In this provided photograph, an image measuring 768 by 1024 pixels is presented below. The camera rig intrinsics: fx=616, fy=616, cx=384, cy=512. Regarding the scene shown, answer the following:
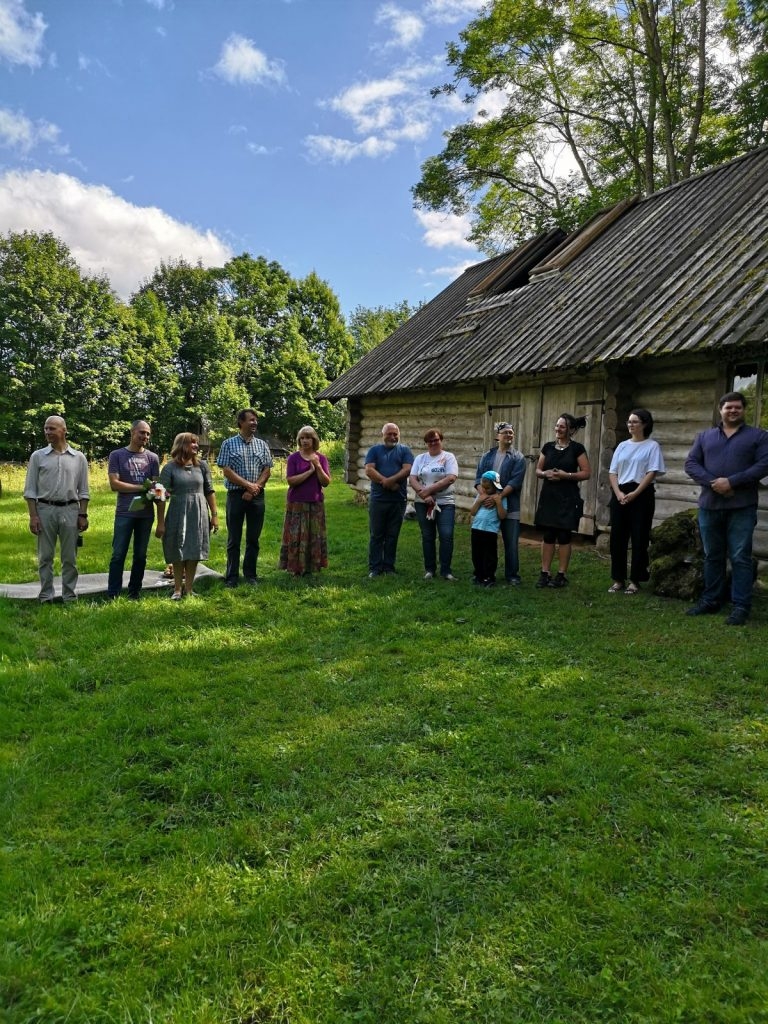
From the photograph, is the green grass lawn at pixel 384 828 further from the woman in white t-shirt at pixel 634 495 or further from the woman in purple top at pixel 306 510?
the woman in purple top at pixel 306 510

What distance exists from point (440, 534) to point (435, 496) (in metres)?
0.44

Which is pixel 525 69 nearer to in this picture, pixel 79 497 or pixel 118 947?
pixel 79 497

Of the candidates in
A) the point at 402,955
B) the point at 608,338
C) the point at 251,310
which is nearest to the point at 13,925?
the point at 402,955

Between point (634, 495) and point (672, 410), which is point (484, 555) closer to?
point (634, 495)

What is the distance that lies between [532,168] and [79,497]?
21.2 metres

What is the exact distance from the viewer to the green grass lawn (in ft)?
6.18

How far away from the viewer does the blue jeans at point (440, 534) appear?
702cm

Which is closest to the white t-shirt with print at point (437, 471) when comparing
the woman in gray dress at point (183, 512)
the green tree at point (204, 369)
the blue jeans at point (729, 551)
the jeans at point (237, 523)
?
the jeans at point (237, 523)

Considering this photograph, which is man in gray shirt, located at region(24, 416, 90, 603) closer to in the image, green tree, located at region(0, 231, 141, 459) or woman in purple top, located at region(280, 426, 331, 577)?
woman in purple top, located at region(280, 426, 331, 577)

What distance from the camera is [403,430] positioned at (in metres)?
13.8

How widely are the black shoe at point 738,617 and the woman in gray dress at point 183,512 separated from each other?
489 centimetres

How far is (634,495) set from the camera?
244 inches

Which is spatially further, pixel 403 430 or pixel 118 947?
pixel 403 430

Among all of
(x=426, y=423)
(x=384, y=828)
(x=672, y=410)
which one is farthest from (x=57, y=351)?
(x=384, y=828)
